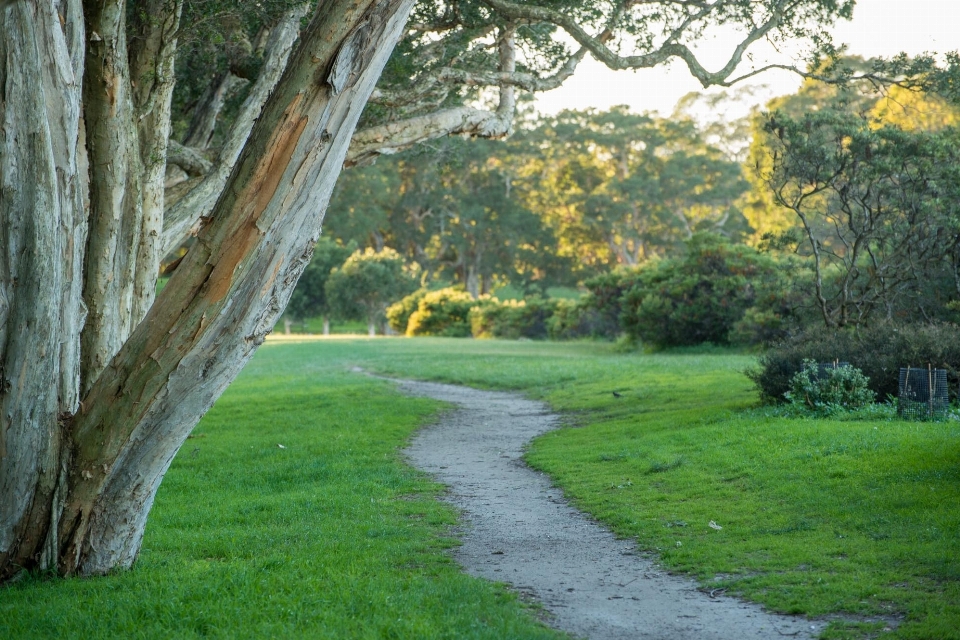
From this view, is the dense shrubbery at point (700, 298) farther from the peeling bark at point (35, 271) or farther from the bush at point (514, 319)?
the peeling bark at point (35, 271)

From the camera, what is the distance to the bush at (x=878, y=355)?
43.7 feet

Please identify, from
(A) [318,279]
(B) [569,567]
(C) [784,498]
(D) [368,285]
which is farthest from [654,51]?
(A) [318,279]

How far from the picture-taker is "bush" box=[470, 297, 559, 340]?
46781 mm

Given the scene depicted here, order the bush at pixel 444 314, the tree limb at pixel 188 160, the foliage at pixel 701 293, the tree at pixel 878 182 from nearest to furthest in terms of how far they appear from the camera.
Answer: the tree limb at pixel 188 160
the tree at pixel 878 182
the foliage at pixel 701 293
the bush at pixel 444 314

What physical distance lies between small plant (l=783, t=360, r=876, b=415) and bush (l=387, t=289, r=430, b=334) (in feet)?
130

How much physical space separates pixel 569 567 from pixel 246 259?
2.96 metres

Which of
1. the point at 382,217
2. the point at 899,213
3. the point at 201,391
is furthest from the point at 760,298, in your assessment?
the point at 382,217

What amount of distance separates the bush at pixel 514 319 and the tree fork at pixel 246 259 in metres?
40.0

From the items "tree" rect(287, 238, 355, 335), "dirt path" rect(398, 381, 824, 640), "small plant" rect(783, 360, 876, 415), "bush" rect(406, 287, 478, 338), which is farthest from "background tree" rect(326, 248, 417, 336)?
"dirt path" rect(398, 381, 824, 640)

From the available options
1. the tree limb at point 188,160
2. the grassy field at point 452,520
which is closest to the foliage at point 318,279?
the grassy field at point 452,520

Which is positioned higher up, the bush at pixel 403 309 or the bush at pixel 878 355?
the bush at pixel 403 309

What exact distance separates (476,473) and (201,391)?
5414mm

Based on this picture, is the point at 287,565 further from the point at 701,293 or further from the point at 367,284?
the point at 367,284

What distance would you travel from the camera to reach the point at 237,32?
13891 mm
